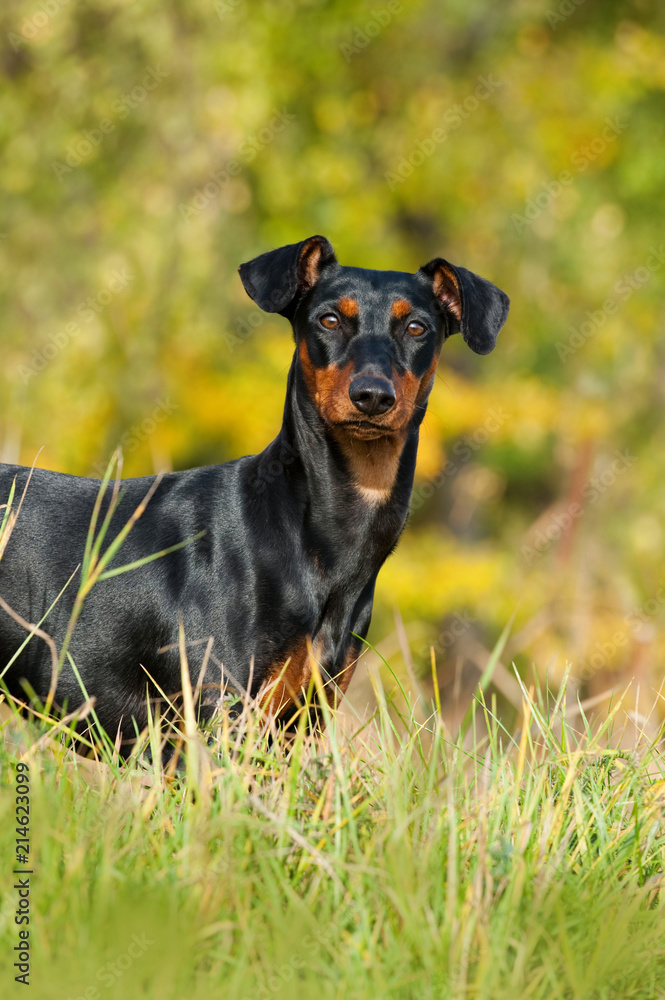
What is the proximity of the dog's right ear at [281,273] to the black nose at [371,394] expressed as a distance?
0.55 meters

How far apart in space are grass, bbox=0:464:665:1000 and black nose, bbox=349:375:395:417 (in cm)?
98

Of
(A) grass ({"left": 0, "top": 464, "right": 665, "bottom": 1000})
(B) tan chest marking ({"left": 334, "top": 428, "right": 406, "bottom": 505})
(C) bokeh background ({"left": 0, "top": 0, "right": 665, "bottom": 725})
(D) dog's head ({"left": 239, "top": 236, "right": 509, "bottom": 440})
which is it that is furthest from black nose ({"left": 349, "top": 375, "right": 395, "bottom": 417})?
(C) bokeh background ({"left": 0, "top": 0, "right": 665, "bottom": 725})

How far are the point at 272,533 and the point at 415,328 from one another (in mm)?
929

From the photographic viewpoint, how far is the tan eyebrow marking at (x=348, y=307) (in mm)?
3727

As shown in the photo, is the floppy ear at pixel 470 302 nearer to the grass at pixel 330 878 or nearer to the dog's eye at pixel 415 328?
the dog's eye at pixel 415 328

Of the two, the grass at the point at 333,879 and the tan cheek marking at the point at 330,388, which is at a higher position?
the tan cheek marking at the point at 330,388

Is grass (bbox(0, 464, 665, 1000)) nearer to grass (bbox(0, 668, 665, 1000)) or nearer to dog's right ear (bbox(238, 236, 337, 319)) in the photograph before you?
grass (bbox(0, 668, 665, 1000))

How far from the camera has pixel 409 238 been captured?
13.2 meters

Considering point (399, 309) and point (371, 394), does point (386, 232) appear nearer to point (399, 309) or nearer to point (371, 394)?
point (399, 309)

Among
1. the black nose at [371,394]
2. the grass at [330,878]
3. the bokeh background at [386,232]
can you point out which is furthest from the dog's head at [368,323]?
the bokeh background at [386,232]

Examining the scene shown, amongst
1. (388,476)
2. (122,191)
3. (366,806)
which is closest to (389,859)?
(366,806)

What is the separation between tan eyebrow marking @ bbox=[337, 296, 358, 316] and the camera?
12.2ft

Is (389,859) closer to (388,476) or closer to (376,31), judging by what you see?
(388,476)

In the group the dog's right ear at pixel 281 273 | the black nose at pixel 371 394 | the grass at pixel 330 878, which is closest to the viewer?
the grass at pixel 330 878
